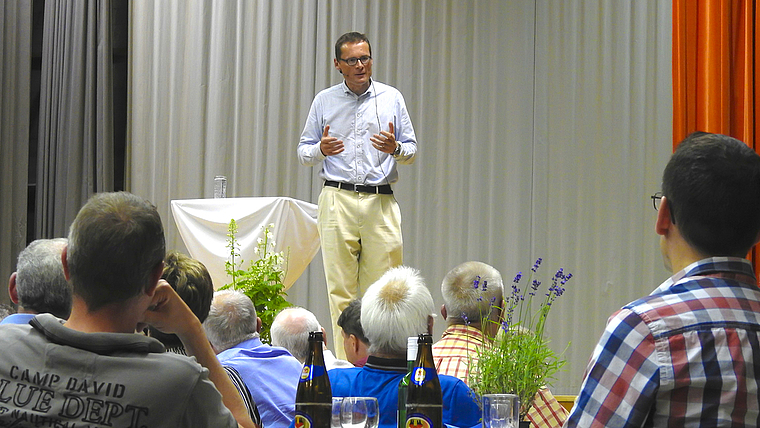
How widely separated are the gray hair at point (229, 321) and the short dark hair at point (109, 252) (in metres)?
1.30

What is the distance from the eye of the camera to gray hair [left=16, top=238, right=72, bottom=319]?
7.30 feet

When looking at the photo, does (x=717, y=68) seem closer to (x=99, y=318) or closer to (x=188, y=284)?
(x=188, y=284)

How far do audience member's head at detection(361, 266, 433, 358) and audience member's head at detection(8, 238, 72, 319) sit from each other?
31.3 inches

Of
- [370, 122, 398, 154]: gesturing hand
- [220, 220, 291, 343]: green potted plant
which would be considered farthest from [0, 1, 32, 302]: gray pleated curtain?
[370, 122, 398, 154]: gesturing hand

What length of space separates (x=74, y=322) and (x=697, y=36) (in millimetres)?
5155

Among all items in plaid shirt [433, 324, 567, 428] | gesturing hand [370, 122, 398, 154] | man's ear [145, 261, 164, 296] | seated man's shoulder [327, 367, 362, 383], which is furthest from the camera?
gesturing hand [370, 122, 398, 154]

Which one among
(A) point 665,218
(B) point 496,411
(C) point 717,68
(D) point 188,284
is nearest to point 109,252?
(D) point 188,284

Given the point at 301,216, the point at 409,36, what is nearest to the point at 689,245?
the point at 301,216

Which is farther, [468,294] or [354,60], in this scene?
[354,60]

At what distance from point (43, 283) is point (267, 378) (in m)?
0.73

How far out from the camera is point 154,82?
6.52m

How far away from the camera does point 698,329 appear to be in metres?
1.36

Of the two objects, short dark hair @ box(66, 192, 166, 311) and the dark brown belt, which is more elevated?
the dark brown belt

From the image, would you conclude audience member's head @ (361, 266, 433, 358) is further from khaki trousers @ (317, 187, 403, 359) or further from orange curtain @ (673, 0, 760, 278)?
orange curtain @ (673, 0, 760, 278)
